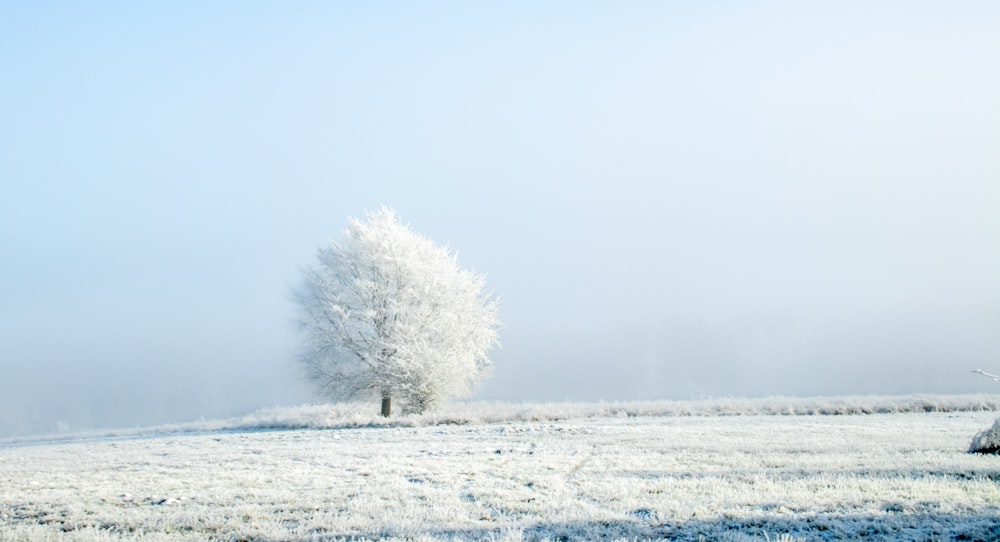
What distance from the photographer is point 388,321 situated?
3347cm

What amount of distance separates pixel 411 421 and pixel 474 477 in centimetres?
1601

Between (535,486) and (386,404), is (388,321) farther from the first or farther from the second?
(535,486)

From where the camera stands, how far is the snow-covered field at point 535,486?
27.4 feet

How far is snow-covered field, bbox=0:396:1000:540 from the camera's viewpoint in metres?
8.35

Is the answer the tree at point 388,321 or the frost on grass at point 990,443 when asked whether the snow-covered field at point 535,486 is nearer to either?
the frost on grass at point 990,443

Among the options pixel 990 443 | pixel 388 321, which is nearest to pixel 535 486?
pixel 990 443

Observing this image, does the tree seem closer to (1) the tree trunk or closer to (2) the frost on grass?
(1) the tree trunk

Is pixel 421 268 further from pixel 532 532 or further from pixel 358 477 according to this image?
pixel 532 532

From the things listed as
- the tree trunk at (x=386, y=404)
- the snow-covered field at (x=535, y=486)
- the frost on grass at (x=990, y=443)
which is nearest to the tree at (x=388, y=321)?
the tree trunk at (x=386, y=404)

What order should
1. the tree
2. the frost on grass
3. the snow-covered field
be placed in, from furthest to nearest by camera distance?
the tree → the frost on grass → the snow-covered field

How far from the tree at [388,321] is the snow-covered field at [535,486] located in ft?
32.1

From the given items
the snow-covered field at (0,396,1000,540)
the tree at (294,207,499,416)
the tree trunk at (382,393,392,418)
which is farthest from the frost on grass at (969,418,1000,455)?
the tree trunk at (382,393,392,418)

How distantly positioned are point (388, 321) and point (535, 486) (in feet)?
75.3

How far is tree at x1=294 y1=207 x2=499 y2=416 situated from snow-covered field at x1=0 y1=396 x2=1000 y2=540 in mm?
9794
